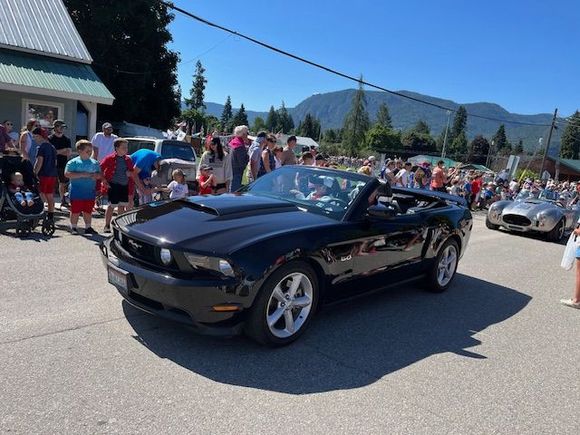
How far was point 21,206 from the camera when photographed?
7281mm

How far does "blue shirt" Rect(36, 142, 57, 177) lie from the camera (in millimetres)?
8029

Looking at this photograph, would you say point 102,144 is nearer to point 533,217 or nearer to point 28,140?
point 28,140

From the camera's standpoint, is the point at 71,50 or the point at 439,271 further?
the point at 71,50

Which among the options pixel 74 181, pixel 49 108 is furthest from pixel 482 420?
pixel 49 108

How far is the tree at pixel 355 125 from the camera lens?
110 metres

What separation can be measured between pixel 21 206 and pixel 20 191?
341 mm

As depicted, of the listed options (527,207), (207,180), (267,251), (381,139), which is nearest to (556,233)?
(527,207)

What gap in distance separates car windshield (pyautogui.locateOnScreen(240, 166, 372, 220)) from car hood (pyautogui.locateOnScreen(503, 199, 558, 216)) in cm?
1013

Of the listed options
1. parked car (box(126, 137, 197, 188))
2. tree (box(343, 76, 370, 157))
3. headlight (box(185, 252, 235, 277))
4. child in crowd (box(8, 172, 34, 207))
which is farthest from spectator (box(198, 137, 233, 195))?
tree (box(343, 76, 370, 157))

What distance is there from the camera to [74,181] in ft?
24.9

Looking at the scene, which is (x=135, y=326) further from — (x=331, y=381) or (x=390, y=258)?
(x=390, y=258)

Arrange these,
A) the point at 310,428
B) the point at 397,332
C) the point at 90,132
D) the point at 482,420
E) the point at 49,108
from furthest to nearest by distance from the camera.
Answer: the point at 90,132, the point at 49,108, the point at 397,332, the point at 482,420, the point at 310,428

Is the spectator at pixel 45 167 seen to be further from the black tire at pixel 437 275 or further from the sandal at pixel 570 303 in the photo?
the sandal at pixel 570 303

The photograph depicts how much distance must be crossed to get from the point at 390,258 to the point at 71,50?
13901 millimetres
